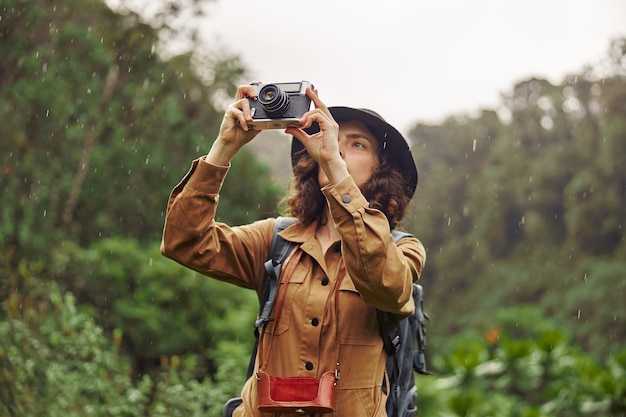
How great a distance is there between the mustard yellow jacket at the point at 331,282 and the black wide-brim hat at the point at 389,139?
0.32m

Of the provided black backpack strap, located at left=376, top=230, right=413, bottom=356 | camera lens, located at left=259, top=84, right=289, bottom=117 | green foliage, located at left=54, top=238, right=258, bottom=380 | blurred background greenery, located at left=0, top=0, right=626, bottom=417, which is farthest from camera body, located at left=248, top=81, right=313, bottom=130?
green foliage, located at left=54, top=238, right=258, bottom=380

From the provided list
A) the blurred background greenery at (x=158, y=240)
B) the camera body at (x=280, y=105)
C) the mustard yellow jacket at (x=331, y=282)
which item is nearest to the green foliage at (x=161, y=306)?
the blurred background greenery at (x=158, y=240)

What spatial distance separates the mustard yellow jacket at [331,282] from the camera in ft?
6.47

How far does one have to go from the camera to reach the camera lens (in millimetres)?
2090

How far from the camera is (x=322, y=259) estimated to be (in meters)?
2.20

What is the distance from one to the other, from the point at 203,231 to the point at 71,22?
8852 millimetres

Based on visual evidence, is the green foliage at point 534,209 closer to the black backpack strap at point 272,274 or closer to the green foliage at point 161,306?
the green foliage at point 161,306

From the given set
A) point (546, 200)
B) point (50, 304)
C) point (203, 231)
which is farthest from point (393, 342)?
point (546, 200)

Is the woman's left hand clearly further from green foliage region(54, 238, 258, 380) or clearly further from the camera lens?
green foliage region(54, 238, 258, 380)

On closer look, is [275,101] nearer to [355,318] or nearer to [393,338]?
[355,318]

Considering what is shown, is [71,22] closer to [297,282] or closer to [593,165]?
[297,282]

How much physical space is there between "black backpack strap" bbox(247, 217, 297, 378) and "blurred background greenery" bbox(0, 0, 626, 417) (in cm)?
65

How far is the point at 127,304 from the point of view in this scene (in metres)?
6.79

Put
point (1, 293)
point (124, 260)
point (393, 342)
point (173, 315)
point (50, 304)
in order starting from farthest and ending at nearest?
point (124, 260) < point (173, 315) < point (50, 304) < point (1, 293) < point (393, 342)
